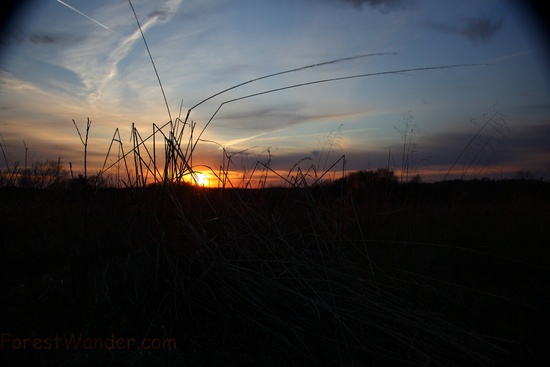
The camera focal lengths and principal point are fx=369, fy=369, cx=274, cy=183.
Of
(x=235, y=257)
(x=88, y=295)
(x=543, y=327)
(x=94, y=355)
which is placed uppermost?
(x=235, y=257)

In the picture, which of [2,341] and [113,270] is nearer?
[2,341]

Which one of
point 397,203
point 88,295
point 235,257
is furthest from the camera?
point 397,203

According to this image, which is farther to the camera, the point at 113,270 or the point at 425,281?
the point at 425,281

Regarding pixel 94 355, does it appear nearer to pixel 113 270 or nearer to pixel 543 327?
pixel 113 270

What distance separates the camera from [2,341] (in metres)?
1.62

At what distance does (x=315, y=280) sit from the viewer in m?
1.92

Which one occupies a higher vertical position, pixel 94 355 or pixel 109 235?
pixel 109 235

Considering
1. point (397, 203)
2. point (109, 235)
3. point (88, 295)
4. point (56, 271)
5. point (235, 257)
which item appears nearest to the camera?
point (88, 295)

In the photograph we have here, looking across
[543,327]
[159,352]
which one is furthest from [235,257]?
[543,327]

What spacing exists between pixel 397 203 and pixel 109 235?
3608 mm

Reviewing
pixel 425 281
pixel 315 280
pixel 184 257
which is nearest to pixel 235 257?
pixel 184 257

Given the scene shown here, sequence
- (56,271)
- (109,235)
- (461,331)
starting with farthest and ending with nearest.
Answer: (109,235) < (56,271) < (461,331)

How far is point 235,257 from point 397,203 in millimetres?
3308

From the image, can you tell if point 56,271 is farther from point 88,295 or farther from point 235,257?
point 235,257
